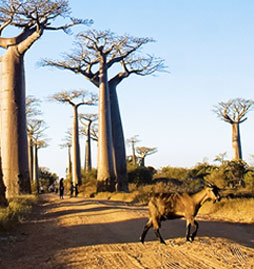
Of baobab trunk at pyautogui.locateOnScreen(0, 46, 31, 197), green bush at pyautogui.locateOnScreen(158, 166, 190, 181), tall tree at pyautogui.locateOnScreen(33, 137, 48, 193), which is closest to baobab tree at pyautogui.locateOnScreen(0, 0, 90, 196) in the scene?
baobab trunk at pyautogui.locateOnScreen(0, 46, 31, 197)

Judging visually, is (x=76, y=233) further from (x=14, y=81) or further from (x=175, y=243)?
(x=14, y=81)

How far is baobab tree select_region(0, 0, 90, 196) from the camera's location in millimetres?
14555

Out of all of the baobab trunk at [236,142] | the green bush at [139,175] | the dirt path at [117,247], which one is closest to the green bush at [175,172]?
the green bush at [139,175]

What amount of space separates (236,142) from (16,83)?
1989 centimetres

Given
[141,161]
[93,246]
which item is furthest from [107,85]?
[141,161]

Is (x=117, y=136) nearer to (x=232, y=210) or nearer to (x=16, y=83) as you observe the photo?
(x=16, y=83)

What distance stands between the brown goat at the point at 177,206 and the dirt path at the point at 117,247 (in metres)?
0.47

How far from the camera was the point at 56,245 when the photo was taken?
6195mm

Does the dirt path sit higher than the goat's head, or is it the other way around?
the goat's head

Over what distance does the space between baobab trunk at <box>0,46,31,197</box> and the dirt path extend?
19.7ft

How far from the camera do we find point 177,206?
4.37 m

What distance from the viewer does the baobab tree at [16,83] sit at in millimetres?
14555

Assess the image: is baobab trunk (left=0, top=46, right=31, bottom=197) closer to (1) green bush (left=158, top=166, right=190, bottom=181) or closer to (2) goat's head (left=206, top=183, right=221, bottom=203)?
(2) goat's head (left=206, top=183, right=221, bottom=203)

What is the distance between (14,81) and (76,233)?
9.26 m
